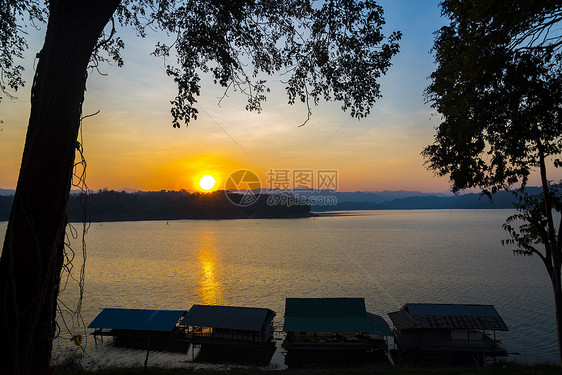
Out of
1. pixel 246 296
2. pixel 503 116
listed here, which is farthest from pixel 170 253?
pixel 503 116

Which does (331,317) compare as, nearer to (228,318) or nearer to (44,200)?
(228,318)

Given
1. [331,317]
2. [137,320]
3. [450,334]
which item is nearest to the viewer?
[450,334]

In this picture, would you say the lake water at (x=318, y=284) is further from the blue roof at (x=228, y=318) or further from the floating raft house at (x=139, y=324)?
the blue roof at (x=228, y=318)

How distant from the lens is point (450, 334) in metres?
27.8

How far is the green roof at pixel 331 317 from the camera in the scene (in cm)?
2797

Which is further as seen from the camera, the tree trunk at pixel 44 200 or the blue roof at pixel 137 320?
the blue roof at pixel 137 320

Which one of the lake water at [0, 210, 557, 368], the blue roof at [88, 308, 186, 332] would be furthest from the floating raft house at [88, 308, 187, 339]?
the lake water at [0, 210, 557, 368]

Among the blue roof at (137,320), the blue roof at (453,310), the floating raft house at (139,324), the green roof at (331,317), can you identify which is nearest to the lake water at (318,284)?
the floating raft house at (139,324)

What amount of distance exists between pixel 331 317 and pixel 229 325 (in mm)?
8306

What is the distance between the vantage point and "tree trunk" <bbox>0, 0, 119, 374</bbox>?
3.36 m

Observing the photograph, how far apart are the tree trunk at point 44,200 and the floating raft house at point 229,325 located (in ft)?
88.7

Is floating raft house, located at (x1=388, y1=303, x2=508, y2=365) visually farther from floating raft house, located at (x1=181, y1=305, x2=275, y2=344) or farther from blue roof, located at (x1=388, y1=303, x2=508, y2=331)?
floating raft house, located at (x1=181, y1=305, x2=275, y2=344)

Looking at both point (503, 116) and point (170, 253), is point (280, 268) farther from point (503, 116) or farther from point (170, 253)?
point (503, 116)

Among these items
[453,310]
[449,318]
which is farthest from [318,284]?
[449,318]
